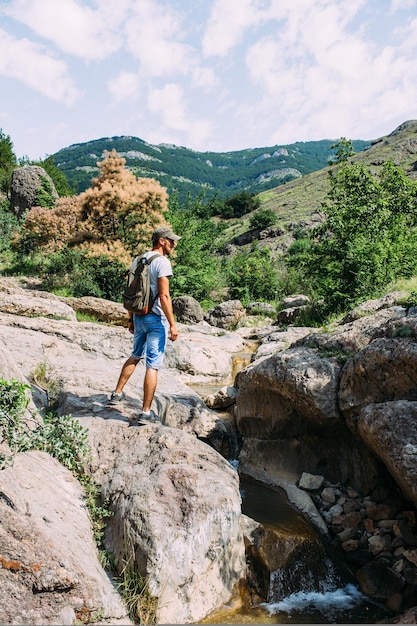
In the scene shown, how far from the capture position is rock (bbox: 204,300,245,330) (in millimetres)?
19453

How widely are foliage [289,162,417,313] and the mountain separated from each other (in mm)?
99083

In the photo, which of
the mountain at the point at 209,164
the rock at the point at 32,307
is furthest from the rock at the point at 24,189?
the mountain at the point at 209,164

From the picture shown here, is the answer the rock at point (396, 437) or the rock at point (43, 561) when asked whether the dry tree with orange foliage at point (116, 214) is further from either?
the rock at point (43, 561)

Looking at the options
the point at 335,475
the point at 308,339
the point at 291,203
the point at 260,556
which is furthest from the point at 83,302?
the point at 291,203

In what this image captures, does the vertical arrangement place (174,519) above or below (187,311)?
below

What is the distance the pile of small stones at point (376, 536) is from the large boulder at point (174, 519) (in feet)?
4.86

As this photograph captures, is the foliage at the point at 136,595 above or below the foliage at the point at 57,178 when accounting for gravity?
below

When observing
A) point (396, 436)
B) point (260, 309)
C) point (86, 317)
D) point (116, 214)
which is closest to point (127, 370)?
point (396, 436)

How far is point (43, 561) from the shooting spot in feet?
10.7

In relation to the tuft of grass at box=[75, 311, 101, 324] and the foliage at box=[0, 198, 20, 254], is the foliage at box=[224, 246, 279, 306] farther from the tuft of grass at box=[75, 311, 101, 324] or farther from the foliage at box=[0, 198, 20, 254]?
the tuft of grass at box=[75, 311, 101, 324]

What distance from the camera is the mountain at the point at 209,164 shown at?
12294 centimetres

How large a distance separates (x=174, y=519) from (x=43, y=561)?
1115 millimetres

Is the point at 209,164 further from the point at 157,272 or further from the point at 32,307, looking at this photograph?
the point at 157,272

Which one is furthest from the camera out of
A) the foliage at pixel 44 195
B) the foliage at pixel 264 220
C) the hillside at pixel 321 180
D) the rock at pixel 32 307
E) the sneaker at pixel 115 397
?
the hillside at pixel 321 180
